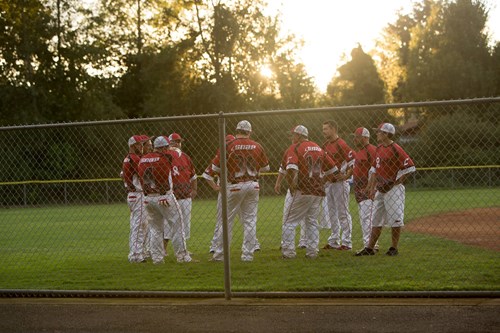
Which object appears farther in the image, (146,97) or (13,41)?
(146,97)

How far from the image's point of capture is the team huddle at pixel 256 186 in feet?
41.9

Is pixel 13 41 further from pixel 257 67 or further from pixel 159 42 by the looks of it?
pixel 257 67

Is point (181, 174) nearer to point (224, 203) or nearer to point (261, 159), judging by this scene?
point (261, 159)

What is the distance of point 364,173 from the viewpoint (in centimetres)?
1422

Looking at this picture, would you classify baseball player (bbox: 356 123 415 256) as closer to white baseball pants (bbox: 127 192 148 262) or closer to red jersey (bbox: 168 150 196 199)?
red jersey (bbox: 168 150 196 199)

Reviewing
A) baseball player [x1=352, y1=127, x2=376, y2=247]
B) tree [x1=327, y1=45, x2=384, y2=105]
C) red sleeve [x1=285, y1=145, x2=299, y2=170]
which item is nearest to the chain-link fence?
baseball player [x1=352, y1=127, x2=376, y2=247]

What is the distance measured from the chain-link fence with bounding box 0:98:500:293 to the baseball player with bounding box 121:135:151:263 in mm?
342

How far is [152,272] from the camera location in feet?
40.3

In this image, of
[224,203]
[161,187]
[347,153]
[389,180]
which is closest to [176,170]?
[161,187]

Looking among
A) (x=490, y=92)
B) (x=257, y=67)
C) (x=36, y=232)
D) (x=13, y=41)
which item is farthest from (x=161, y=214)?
(x=490, y=92)

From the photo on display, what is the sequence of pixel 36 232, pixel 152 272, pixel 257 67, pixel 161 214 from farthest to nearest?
pixel 257 67 < pixel 36 232 < pixel 161 214 < pixel 152 272

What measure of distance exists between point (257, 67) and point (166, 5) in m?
7.17

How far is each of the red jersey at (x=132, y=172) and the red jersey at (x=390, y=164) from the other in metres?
3.96

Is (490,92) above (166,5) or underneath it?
underneath
